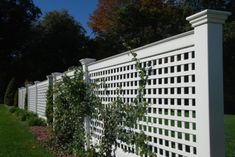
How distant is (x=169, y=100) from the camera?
3.86 m

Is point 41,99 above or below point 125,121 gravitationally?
above

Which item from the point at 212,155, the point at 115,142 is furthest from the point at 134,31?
the point at 212,155

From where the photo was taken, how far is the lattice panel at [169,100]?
11.4 ft

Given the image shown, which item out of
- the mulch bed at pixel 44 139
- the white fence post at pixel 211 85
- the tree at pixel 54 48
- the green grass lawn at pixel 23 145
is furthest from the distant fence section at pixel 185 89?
the tree at pixel 54 48

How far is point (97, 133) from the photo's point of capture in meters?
6.36

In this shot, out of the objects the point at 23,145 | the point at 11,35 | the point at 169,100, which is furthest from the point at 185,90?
the point at 11,35

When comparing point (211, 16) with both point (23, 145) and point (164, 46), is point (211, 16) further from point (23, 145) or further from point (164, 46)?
point (23, 145)

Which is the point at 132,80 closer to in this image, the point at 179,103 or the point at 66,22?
the point at 179,103

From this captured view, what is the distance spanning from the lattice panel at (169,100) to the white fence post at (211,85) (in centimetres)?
18

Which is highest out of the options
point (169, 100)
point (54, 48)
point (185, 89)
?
point (54, 48)

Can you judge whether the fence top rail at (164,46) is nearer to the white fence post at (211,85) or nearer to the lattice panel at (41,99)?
the white fence post at (211,85)

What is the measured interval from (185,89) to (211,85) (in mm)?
446

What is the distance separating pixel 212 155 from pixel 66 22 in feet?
109

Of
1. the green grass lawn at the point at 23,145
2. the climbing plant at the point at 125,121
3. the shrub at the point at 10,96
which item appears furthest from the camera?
the shrub at the point at 10,96
